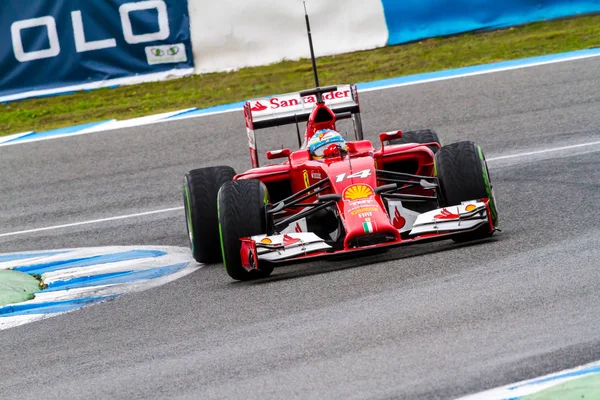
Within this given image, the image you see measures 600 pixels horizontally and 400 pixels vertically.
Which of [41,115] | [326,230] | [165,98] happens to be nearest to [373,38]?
[165,98]

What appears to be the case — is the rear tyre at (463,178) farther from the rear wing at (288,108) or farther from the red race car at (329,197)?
the rear wing at (288,108)

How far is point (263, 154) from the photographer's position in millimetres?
12750

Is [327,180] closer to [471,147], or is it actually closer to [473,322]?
[471,147]

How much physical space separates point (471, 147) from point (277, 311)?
217 centimetres

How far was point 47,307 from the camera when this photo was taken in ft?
25.1

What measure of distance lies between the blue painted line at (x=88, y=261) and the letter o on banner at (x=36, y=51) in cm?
632

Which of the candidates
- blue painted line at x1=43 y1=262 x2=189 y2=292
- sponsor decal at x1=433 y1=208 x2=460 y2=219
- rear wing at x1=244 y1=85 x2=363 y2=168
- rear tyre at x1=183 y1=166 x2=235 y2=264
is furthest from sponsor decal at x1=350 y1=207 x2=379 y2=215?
rear wing at x1=244 y1=85 x2=363 y2=168

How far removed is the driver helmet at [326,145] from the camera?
8281mm

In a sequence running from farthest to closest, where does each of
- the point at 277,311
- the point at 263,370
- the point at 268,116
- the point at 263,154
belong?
the point at 263,154
the point at 268,116
the point at 277,311
the point at 263,370

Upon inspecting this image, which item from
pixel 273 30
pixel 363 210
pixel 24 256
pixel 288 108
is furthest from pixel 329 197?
pixel 273 30

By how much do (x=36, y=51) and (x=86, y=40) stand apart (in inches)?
26.8

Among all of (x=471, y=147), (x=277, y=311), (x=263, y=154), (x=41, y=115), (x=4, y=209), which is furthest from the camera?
(x=41, y=115)

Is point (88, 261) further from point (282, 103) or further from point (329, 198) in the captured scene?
point (329, 198)

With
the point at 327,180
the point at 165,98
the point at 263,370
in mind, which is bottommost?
the point at 263,370
